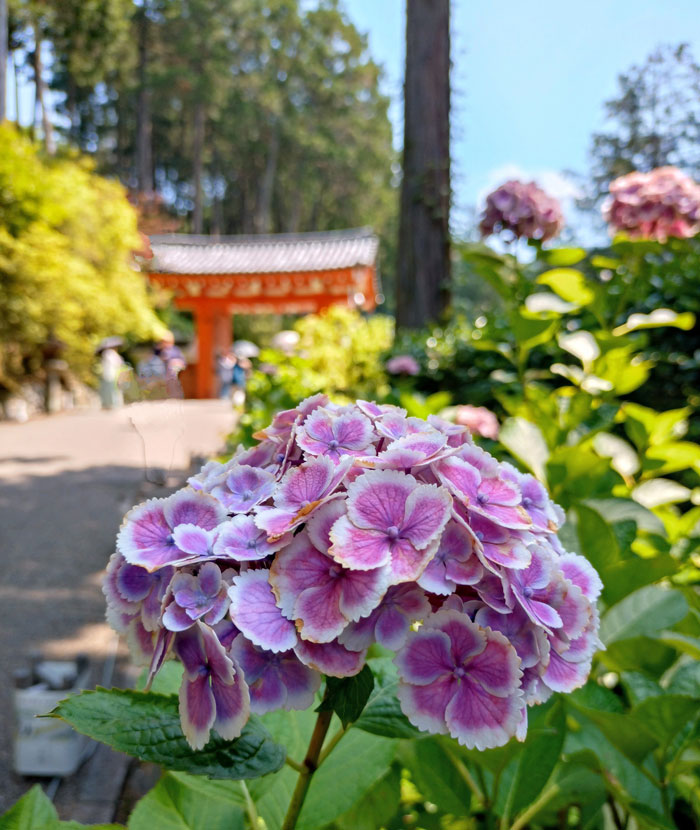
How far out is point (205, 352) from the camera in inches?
688

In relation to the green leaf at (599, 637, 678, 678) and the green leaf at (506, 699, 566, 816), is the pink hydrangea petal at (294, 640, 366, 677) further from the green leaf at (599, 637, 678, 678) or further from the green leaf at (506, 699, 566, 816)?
the green leaf at (599, 637, 678, 678)

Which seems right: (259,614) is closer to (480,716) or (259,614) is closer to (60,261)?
(480,716)

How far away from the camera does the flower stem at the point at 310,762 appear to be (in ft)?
1.90

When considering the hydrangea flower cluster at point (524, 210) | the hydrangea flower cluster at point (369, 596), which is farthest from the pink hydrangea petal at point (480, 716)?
the hydrangea flower cluster at point (524, 210)

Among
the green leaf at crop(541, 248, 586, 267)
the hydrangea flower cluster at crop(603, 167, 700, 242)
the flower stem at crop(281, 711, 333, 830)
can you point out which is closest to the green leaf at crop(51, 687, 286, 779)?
the flower stem at crop(281, 711, 333, 830)

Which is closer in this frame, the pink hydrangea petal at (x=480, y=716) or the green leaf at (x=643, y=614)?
the pink hydrangea petal at (x=480, y=716)

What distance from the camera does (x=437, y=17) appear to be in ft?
18.1

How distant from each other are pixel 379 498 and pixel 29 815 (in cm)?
53

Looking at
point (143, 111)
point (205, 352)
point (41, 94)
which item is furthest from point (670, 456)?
point (143, 111)

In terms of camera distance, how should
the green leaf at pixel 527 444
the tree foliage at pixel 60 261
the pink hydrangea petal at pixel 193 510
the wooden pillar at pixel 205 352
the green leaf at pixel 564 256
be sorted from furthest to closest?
the wooden pillar at pixel 205 352 < the tree foliage at pixel 60 261 < the green leaf at pixel 564 256 < the green leaf at pixel 527 444 < the pink hydrangea petal at pixel 193 510

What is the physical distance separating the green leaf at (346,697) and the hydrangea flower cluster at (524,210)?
176 centimetres

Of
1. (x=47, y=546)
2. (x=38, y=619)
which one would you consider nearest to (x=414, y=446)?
(x=38, y=619)

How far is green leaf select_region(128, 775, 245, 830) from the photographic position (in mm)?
715

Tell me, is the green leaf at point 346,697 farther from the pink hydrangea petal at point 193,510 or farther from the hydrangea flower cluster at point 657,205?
the hydrangea flower cluster at point 657,205
